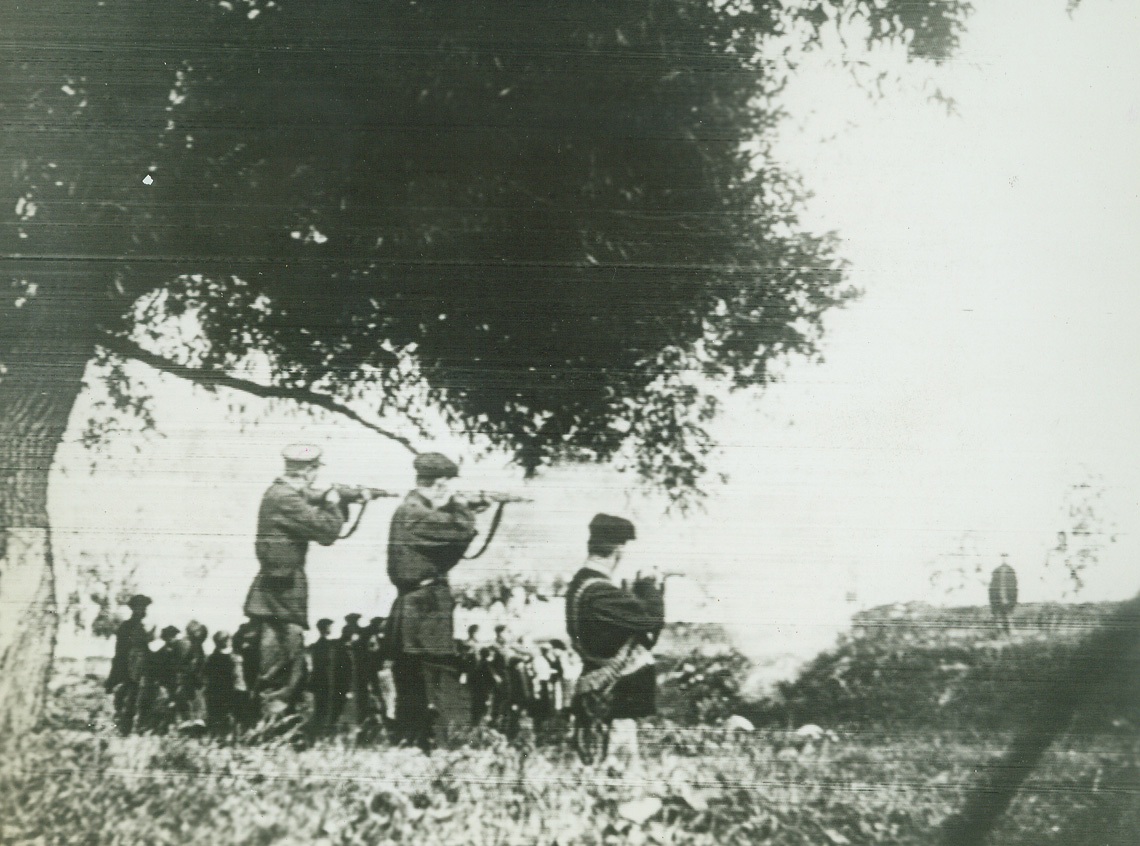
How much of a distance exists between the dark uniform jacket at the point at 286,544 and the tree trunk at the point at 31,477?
2.29 feet

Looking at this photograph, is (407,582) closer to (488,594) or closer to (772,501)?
(488,594)

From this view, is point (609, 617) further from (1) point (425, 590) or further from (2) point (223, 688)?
(2) point (223, 688)

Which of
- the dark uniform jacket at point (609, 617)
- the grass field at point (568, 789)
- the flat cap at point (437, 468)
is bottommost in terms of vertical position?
the grass field at point (568, 789)

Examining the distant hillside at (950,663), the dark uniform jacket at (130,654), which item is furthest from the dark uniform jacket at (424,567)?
the distant hillside at (950,663)

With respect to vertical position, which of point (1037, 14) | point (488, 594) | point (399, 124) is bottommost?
point (488, 594)

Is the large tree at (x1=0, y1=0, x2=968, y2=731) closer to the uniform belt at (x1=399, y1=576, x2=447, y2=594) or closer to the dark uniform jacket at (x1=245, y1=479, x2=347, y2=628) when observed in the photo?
the dark uniform jacket at (x1=245, y1=479, x2=347, y2=628)

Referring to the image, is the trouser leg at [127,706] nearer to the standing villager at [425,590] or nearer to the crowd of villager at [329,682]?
the crowd of villager at [329,682]

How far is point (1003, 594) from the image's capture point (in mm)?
2537

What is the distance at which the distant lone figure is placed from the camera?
2.53 metres

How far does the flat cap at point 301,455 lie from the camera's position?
8.41 ft

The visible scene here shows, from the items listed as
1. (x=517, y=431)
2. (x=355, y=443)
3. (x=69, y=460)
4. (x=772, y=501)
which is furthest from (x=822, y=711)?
(x=69, y=460)

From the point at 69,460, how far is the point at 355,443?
3.13 feet

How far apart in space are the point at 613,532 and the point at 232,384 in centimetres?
135

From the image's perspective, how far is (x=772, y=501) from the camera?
8.38ft
